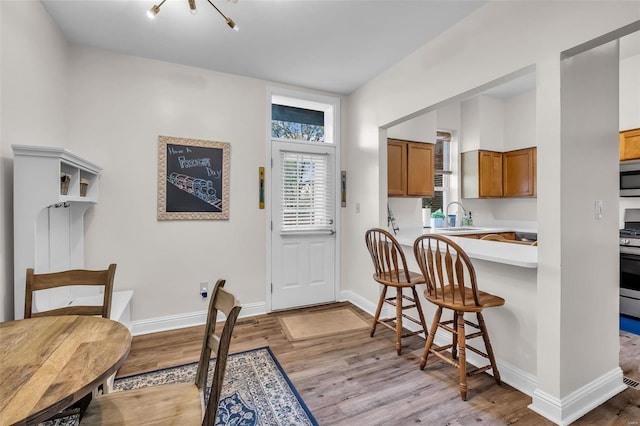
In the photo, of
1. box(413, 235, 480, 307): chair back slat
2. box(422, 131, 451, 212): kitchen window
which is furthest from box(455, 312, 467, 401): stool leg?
box(422, 131, 451, 212): kitchen window

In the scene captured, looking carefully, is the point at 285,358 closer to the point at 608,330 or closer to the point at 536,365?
the point at 536,365

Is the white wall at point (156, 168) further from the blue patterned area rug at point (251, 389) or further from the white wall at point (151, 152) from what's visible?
the blue patterned area rug at point (251, 389)

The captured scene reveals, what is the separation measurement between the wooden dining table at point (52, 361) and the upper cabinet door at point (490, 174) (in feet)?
15.5

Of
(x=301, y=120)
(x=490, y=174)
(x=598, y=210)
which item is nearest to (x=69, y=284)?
(x=301, y=120)

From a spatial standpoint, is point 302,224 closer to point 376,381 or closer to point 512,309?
point 376,381

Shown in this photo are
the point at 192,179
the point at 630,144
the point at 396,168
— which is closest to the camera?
the point at 192,179

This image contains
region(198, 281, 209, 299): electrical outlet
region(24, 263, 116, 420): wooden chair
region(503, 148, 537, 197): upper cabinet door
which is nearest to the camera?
region(24, 263, 116, 420): wooden chair

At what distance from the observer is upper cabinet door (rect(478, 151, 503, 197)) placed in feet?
14.9

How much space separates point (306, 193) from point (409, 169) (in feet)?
4.31

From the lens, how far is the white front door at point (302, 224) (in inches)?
A: 141

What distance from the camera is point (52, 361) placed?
3.24ft

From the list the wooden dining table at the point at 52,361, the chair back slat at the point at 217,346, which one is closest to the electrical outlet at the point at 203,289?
the wooden dining table at the point at 52,361

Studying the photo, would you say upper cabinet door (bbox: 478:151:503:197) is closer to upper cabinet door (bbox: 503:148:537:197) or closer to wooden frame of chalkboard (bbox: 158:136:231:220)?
upper cabinet door (bbox: 503:148:537:197)

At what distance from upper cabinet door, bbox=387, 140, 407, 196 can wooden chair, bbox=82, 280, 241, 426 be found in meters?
2.73
